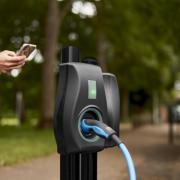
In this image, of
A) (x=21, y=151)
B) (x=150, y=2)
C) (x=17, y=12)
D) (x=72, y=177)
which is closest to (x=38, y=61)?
(x=17, y=12)

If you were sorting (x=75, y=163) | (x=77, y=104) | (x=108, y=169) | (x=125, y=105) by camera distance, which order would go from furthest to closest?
(x=125, y=105), (x=108, y=169), (x=75, y=163), (x=77, y=104)

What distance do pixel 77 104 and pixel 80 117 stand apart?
0.29ft

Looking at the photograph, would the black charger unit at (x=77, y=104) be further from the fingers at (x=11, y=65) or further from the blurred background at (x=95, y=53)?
the blurred background at (x=95, y=53)

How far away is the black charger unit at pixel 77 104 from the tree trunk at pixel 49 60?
17.9 meters

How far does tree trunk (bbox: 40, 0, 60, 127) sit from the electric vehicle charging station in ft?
58.5

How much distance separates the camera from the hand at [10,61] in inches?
142

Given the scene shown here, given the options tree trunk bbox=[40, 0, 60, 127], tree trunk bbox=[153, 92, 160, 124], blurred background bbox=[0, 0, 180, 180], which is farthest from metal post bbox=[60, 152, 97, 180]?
tree trunk bbox=[153, 92, 160, 124]

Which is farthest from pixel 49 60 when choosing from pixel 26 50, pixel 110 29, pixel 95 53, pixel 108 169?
pixel 26 50

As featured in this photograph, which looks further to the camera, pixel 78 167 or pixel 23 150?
pixel 23 150

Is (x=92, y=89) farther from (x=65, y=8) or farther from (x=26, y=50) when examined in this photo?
(x=65, y=8)

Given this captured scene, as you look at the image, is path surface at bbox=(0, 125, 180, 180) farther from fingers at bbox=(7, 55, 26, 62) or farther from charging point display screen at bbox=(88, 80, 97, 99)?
charging point display screen at bbox=(88, 80, 97, 99)

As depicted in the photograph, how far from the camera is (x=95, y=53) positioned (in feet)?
98.2

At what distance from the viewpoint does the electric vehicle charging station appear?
3.51m

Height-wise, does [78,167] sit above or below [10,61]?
Answer: below
